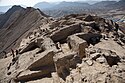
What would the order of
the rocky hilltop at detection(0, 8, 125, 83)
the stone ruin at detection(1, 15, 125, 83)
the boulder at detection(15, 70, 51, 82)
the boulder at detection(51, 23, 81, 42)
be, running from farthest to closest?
the boulder at detection(51, 23, 81, 42) → the boulder at detection(15, 70, 51, 82) → the stone ruin at detection(1, 15, 125, 83) → the rocky hilltop at detection(0, 8, 125, 83)

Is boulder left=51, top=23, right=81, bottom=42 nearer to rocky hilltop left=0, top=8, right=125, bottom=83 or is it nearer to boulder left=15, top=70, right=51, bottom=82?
rocky hilltop left=0, top=8, right=125, bottom=83

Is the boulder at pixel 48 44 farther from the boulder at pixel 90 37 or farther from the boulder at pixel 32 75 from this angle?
the boulder at pixel 32 75

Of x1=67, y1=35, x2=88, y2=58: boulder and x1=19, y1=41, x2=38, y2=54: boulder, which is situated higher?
x1=67, y1=35, x2=88, y2=58: boulder

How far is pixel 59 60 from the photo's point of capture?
14.1 m

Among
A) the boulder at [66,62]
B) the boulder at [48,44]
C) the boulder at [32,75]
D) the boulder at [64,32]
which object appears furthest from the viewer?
the boulder at [64,32]

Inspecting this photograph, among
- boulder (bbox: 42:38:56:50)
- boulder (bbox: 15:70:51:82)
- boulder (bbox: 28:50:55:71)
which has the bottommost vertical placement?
boulder (bbox: 15:70:51:82)

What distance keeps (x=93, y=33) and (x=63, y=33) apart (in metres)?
3.62

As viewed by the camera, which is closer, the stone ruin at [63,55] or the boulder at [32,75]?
the stone ruin at [63,55]

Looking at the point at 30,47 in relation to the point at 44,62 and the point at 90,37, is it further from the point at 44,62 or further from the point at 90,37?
the point at 90,37

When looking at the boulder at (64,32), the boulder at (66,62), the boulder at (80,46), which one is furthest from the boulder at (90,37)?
the boulder at (66,62)

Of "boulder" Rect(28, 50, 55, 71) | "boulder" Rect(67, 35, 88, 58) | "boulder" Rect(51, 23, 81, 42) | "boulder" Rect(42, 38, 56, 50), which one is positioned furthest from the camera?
"boulder" Rect(51, 23, 81, 42)

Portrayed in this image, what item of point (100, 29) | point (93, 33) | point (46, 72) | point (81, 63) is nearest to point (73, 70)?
point (81, 63)

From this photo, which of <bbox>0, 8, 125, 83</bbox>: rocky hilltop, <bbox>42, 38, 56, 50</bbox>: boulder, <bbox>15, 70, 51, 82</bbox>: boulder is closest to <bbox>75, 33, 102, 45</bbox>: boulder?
<bbox>0, 8, 125, 83</bbox>: rocky hilltop

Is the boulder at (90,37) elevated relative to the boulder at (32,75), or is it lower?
elevated
